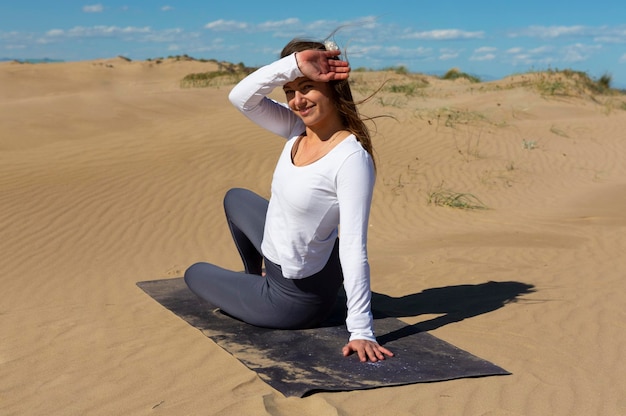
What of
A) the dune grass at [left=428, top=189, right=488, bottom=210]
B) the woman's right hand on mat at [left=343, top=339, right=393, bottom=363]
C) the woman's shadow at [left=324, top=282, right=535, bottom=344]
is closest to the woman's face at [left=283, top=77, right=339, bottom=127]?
the woman's right hand on mat at [left=343, top=339, right=393, bottom=363]

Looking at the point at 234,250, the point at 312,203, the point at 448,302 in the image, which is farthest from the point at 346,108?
the point at 234,250

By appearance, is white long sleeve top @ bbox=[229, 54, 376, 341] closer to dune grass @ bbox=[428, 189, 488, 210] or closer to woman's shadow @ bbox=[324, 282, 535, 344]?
woman's shadow @ bbox=[324, 282, 535, 344]

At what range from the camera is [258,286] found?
4.19 m

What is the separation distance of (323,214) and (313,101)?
0.57m

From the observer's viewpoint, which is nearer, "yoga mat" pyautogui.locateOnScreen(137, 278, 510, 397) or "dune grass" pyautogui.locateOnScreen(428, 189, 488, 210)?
"yoga mat" pyautogui.locateOnScreen(137, 278, 510, 397)

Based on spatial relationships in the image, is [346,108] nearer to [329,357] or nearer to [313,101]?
[313,101]

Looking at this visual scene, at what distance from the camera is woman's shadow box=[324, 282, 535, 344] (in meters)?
4.80

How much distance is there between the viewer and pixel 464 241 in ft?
25.0

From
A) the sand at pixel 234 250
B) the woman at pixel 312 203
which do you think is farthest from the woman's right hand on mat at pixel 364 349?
the sand at pixel 234 250

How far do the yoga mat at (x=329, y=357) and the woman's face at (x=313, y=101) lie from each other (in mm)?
Result: 1164

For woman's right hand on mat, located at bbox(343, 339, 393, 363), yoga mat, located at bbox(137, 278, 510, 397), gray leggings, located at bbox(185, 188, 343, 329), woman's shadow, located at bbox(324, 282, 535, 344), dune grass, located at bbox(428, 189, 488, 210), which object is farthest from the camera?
dune grass, located at bbox(428, 189, 488, 210)

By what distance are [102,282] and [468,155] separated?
25.8ft

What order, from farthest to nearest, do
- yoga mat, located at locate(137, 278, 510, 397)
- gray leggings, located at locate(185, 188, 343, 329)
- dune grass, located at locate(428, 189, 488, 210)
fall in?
dune grass, located at locate(428, 189, 488, 210) → gray leggings, located at locate(185, 188, 343, 329) → yoga mat, located at locate(137, 278, 510, 397)

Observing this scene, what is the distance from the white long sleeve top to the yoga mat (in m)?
0.21
